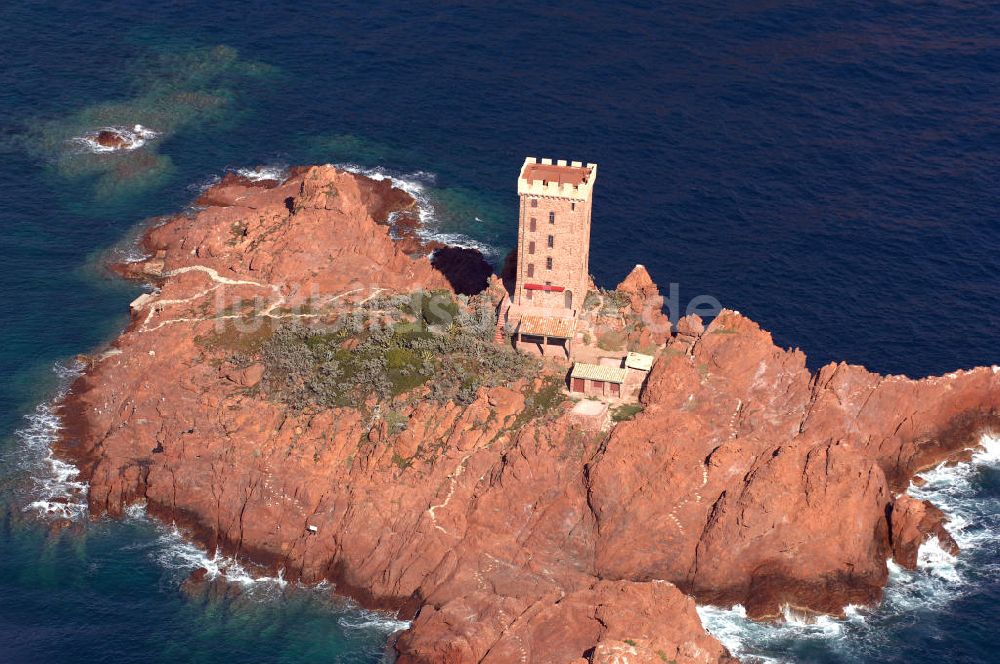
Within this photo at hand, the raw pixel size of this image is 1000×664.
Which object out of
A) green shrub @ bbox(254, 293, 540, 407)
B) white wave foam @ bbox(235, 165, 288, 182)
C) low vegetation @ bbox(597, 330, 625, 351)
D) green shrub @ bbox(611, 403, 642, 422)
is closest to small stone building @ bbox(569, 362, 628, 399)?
green shrub @ bbox(611, 403, 642, 422)

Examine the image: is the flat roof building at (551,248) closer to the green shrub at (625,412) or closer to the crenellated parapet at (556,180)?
the crenellated parapet at (556,180)

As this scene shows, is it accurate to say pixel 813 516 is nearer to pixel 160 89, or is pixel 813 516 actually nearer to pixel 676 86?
pixel 676 86

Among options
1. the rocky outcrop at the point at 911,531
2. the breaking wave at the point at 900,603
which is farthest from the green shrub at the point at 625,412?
the rocky outcrop at the point at 911,531

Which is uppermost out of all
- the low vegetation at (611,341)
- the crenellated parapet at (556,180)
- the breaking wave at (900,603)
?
the crenellated parapet at (556,180)

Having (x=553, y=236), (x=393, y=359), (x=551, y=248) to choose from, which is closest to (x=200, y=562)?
(x=393, y=359)

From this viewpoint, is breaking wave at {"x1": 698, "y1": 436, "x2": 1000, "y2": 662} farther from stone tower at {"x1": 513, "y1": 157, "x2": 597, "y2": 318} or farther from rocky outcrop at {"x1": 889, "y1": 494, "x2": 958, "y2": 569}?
stone tower at {"x1": 513, "y1": 157, "x2": 597, "y2": 318}

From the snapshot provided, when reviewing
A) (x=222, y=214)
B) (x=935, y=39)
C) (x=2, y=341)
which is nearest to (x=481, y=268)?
(x=222, y=214)
